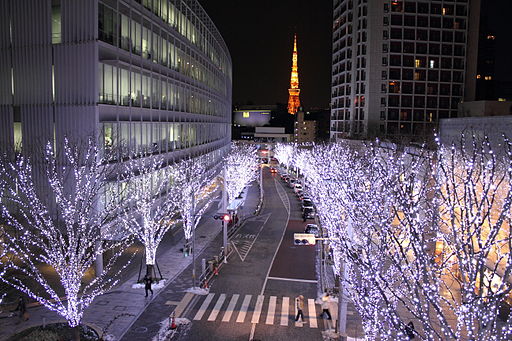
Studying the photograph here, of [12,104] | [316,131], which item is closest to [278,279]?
[12,104]

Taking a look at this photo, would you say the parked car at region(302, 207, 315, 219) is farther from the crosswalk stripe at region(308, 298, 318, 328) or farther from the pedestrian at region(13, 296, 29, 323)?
the pedestrian at region(13, 296, 29, 323)

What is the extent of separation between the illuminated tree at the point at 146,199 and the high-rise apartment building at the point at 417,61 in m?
50.5

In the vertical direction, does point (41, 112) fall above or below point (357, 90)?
below

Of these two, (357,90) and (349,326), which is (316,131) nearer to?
(357,90)

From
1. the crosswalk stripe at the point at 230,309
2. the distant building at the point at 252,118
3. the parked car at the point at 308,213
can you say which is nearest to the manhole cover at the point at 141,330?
the crosswalk stripe at the point at 230,309

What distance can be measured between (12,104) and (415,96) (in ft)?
218

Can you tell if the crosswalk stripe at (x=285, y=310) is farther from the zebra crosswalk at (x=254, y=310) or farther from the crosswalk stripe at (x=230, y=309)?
the crosswalk stripe at (x=230, y=309)

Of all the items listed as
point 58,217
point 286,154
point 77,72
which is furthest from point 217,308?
point 286,154

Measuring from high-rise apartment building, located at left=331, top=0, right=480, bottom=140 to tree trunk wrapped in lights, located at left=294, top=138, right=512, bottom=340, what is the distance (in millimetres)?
45042

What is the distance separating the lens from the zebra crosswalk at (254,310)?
63.6 ft

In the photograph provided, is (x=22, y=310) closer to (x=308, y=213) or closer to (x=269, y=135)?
(x=308, y=213)

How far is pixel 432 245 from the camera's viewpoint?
1129 inches

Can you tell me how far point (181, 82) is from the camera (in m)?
38.7

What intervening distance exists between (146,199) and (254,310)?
9725 mm
